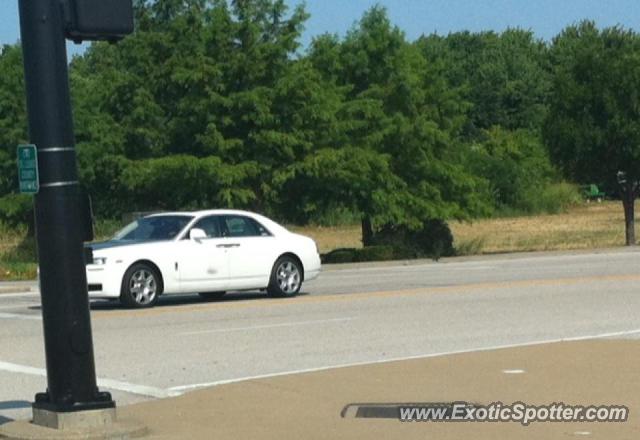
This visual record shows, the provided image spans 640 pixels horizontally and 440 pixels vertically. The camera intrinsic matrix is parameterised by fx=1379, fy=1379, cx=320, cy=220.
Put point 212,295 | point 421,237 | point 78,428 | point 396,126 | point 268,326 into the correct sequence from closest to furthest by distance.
Answer: point 78,428, point 268,326, point 212,295, point 396,126, point 421,237

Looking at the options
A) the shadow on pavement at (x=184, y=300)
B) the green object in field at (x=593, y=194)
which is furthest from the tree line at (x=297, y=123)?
the green object in field at (x=593, y=194)

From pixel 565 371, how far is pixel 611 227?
52.8 m

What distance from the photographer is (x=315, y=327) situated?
18156mm

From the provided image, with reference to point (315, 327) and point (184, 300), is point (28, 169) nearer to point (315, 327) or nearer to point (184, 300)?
point (315, 327)

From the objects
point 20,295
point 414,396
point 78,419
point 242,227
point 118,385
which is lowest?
point 414,396

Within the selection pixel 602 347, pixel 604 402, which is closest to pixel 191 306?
pixel 602 347

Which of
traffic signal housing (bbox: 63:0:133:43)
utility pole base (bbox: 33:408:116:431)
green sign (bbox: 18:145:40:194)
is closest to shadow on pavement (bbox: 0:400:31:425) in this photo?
utility pole base (bbox: 33:408:116:431)

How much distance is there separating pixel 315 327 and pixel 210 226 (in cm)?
533

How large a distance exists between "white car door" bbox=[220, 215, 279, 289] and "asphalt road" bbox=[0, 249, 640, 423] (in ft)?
1.38

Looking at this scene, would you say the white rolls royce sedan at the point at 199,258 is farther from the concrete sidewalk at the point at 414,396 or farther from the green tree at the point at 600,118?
the green tree at the point at 600,118

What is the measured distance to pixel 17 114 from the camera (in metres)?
48.7

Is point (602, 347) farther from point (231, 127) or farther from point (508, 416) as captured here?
point (231, 127)

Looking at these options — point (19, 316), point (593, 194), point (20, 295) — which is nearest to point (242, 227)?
point (19, 316)

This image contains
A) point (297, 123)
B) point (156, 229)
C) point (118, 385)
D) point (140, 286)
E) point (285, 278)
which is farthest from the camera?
point (297, 123)
